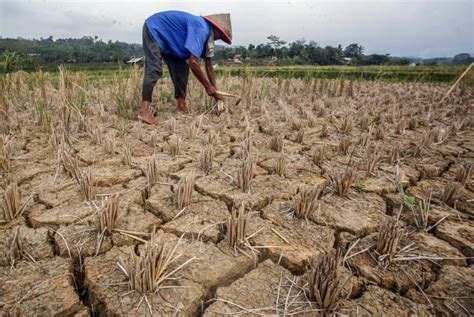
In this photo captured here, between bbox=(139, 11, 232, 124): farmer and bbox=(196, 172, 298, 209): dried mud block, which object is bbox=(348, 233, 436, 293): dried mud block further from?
bbox=(139, 11, 232, 124): farmer

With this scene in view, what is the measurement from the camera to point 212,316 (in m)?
0.91

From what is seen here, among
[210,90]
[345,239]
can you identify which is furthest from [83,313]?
[210,90]

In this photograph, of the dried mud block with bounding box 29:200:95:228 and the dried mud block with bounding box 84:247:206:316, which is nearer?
the dried mud block with bounding box 84:247:206:316

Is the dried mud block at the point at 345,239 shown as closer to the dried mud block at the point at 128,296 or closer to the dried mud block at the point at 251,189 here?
the dried mud block at the point at 251,189

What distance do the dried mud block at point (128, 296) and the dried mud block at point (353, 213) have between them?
0.75 metres

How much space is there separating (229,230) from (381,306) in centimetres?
62

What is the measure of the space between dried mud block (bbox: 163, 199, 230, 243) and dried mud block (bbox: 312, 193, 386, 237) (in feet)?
1.65

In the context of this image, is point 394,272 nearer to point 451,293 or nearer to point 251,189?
point 451,293

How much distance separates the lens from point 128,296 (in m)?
0.93

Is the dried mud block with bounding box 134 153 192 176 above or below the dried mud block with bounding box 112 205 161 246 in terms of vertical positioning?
above

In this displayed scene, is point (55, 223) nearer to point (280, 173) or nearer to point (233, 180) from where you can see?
point (233, 180)

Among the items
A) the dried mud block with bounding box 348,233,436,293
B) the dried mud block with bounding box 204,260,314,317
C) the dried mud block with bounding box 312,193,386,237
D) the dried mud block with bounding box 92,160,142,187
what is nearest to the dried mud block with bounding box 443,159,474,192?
the dried mud block with bounding box 312,193,386,237

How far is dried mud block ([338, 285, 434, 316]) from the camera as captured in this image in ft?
3.07

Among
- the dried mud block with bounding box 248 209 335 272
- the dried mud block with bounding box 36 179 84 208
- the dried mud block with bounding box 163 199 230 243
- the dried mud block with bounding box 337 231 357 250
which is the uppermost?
the dried mud block with bounding box 36 179 84 208
